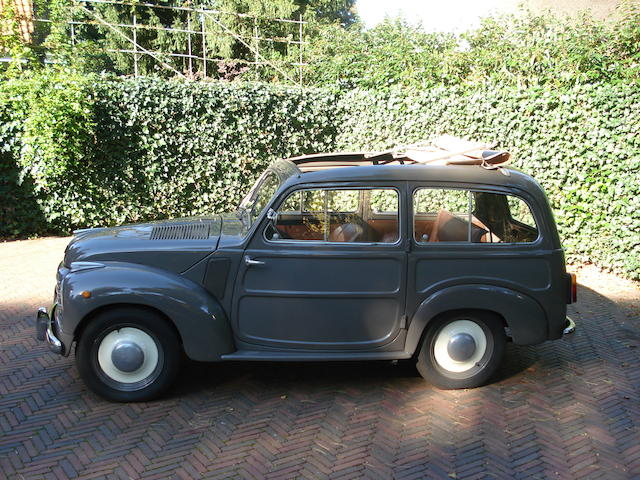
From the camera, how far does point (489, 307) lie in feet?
14.6

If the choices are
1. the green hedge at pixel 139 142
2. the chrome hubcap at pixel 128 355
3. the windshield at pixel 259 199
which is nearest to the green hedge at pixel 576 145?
the green hedge at pixel 139 142

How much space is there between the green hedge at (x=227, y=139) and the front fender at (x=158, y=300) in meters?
5.86

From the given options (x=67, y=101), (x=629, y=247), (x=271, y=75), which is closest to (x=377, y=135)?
(x=629, y=247)

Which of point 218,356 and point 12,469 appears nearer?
point 12,469

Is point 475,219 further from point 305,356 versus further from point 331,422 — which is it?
point 331,422

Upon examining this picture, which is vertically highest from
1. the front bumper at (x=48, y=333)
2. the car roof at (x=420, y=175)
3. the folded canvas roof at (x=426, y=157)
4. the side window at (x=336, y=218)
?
the folded canvas roof at (x=426, y=157)

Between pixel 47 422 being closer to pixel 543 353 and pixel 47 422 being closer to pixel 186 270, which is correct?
pixel 186 270

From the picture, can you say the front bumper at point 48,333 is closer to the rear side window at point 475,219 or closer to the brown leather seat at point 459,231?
the rear side window at point 475,219

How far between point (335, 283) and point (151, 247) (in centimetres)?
139

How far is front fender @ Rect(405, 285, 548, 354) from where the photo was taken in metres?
4.43

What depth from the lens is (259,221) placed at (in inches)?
172

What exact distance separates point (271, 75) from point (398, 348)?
15.0 metres

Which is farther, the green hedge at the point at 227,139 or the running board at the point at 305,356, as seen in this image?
the green hedge at the point at 227,139

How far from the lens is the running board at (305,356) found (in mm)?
4336
